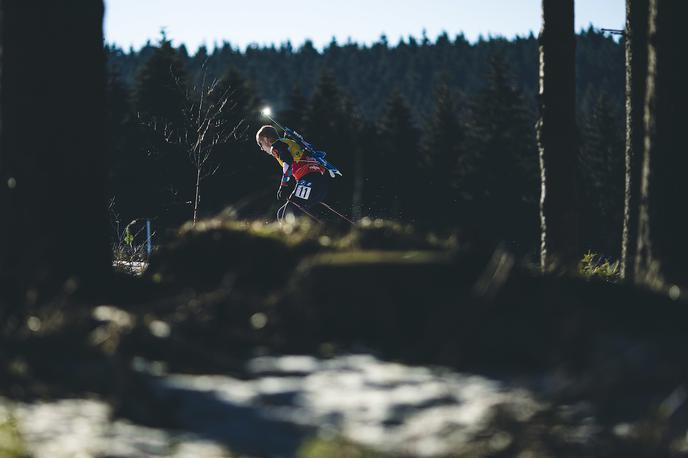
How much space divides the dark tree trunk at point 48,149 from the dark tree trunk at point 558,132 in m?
5.08

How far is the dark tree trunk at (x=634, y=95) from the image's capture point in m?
9.62

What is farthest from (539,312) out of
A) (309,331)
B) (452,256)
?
(309,331)

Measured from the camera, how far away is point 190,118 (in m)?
15.3

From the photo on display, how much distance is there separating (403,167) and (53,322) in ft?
181

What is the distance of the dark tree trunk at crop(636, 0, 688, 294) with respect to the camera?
596 cm

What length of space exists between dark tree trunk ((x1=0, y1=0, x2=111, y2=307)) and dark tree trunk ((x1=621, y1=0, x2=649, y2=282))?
6.14m

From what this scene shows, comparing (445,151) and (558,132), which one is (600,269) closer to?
(558,132)

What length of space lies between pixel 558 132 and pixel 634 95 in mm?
1341

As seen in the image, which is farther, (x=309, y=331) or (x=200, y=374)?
(x=309, y=331)

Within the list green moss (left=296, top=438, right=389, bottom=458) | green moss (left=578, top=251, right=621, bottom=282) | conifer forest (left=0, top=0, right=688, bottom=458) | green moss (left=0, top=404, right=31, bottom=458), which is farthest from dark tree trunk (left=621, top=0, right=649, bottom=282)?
green moss (left=0, top=404, right=31, bottom=458)

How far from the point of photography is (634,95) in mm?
10000

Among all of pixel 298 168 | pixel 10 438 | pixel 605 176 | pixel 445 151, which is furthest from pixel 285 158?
pixel 605 176

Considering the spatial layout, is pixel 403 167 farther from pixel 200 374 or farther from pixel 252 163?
pixel 200 374

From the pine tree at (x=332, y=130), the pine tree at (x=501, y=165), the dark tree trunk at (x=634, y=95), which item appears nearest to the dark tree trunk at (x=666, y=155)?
the dark tree trunk at (x=634, y=95)
